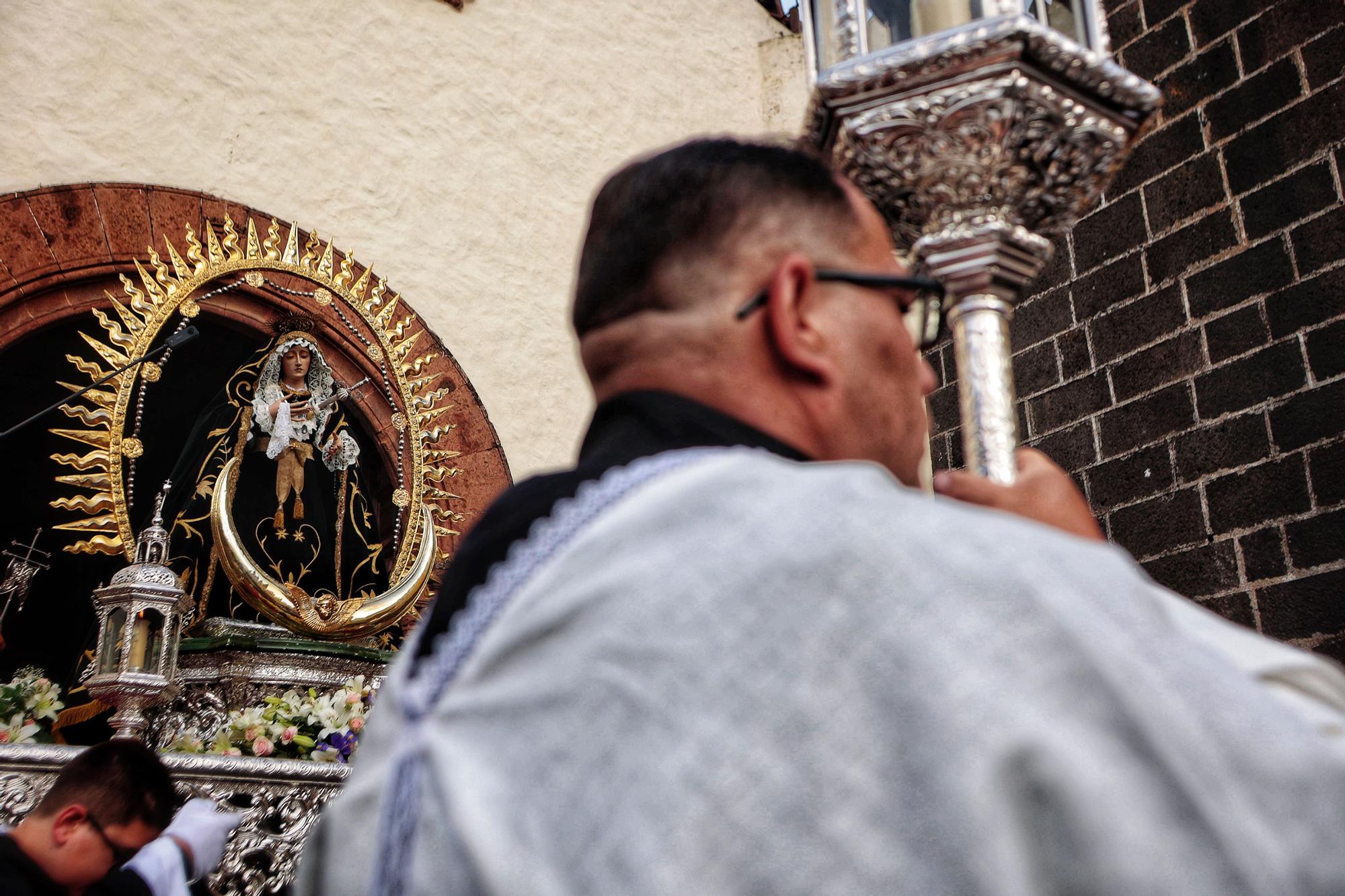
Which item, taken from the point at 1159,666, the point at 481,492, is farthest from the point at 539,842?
the point at 481,492

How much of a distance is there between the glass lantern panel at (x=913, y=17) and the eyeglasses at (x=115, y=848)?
253cm

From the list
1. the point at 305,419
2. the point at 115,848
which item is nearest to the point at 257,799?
the point at 115,848

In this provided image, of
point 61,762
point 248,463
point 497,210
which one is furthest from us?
point 497,210

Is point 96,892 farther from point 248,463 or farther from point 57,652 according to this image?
point 248,463

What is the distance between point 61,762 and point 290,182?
9.32 ft

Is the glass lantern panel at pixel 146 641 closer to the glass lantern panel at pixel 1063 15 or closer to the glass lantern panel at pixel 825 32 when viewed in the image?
the glass lantern panel at pixel 825 32

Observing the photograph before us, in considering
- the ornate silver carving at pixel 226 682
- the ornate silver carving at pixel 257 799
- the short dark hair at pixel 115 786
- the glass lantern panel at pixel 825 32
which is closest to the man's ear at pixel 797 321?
the glass lantern panel at pixel 825 32

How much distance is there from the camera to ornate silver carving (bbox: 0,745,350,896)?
3.37 meters

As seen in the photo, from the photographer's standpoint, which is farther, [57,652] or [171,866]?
[57,652]

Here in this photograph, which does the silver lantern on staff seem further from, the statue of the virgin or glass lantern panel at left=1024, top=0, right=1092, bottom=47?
the statue of the virgin

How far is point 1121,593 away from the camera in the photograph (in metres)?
0.81

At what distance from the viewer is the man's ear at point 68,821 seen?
2973 mm

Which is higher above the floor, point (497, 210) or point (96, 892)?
point (497, 210)

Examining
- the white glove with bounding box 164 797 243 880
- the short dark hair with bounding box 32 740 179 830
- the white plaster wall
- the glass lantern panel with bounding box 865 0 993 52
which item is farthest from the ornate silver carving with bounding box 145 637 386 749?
the glass lantern panel with bounding box 865 0 993 52
